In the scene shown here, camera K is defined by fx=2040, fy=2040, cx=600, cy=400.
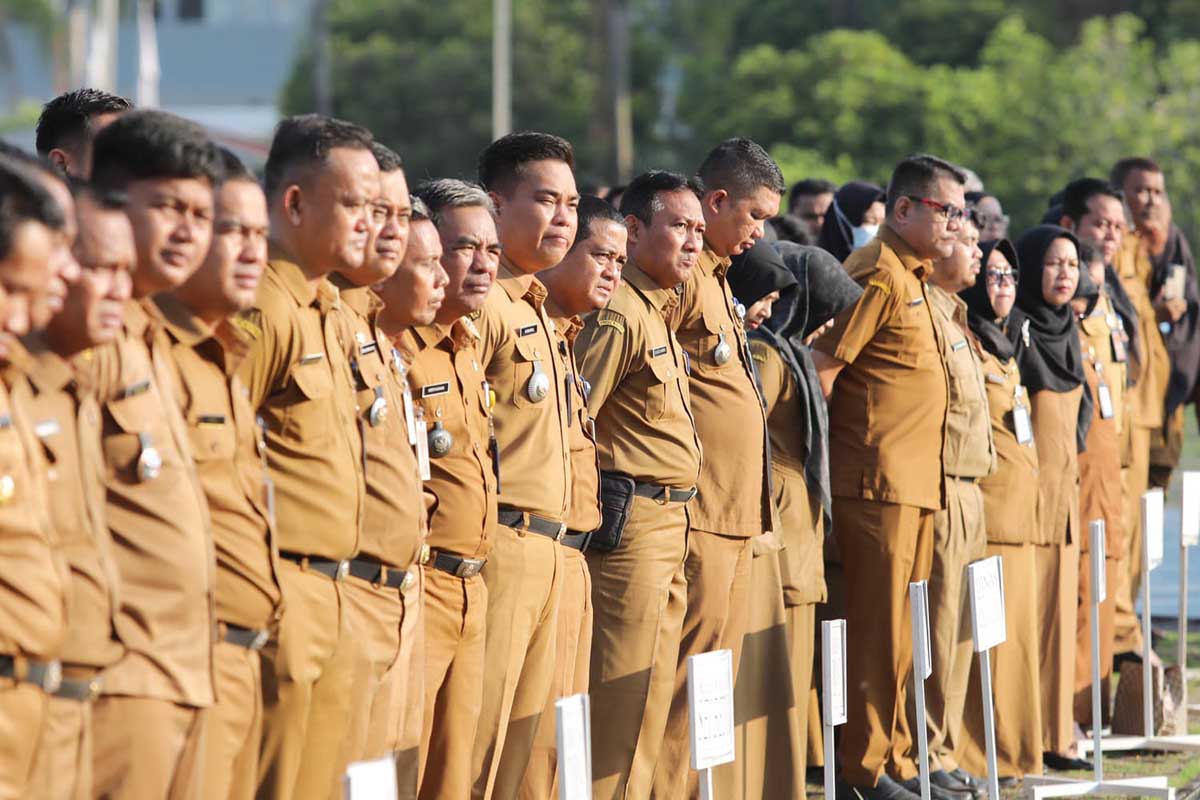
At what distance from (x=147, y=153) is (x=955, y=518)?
435cm

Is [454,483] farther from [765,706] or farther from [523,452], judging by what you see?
[765,706]

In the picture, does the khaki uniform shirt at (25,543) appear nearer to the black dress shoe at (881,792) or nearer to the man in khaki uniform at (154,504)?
the man in khaki uniform at (154,504)

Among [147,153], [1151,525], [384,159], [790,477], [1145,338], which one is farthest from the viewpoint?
[1145,338]

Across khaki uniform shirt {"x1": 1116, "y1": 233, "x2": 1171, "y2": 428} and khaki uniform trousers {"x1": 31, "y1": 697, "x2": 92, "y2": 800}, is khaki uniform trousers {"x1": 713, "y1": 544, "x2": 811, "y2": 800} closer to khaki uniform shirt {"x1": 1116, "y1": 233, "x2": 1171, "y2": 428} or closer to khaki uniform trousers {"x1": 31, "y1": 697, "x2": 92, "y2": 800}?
khaki uniform trousers {"x1": 31, "y1": 697, "x2": 92, "y2": 800}

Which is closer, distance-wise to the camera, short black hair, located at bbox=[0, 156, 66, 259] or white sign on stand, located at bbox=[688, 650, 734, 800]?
short black hair, located at bbox=[0, 156, 66, 259]

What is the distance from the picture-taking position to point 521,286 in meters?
5.82

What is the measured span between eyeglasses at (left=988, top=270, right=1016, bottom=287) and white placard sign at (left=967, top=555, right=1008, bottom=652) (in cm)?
170

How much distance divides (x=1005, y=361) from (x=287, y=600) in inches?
174

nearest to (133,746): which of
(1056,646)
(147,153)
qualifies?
(147,153)

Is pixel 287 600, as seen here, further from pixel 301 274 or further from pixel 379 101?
pixel 379 101

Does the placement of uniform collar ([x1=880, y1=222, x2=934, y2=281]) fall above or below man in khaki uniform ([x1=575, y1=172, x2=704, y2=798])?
above

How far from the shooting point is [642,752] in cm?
640

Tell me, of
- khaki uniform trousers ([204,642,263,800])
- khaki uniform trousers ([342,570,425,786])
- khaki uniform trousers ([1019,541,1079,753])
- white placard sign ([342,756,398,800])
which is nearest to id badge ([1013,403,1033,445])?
khaki uniform trousers ([1019,541,1079,753])

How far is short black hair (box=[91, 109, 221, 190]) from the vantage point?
4012mm
